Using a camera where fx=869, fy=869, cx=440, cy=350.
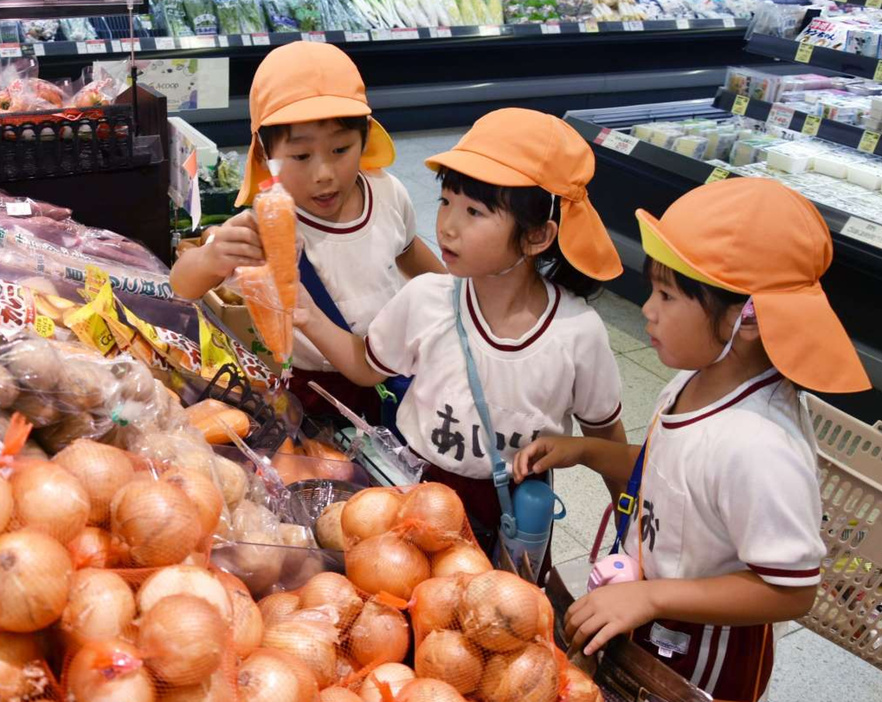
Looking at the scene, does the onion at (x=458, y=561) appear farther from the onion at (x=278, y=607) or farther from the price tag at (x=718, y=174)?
the price tag at (x=718, y=174)

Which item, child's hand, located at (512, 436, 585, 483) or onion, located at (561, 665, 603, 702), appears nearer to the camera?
onion, located at (561, 665, 603, 702)

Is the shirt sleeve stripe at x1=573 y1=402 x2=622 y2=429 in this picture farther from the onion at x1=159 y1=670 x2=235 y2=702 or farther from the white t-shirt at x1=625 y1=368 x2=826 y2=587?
the onion at x1=159 y1=670 x2=235 y2=702

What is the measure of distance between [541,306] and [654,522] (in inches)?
19.7

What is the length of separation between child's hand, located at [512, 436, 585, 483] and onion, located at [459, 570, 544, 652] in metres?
0.52

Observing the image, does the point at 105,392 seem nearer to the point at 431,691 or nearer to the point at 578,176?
the point at 431,691

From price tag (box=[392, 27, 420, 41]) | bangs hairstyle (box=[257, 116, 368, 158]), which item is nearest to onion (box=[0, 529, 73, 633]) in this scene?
bangs hairstyle (box=[257, 116, 368, 158])

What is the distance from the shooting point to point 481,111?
7.51 m

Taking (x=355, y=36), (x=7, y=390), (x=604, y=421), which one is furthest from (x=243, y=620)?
(x=355, y=36)

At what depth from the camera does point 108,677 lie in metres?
0.93

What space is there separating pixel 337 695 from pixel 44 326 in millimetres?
1070

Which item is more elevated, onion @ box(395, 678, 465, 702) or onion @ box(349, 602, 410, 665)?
onion @ box(395, 678, 465, 702)

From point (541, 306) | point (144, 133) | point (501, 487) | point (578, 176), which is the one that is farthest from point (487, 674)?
point (144, 133)

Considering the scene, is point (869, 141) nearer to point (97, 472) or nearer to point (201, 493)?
point (201, 493)

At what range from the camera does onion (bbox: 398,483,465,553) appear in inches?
55.2
